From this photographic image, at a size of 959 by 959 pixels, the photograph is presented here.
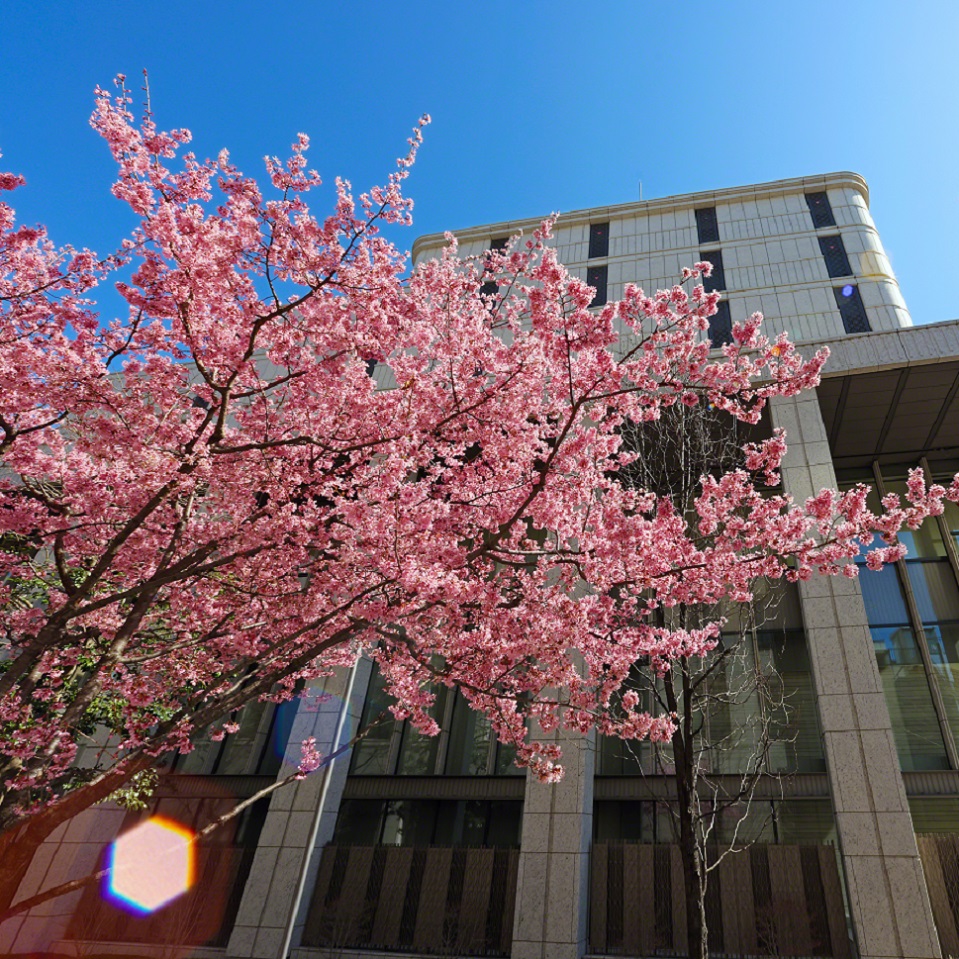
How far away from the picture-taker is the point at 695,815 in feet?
29.6

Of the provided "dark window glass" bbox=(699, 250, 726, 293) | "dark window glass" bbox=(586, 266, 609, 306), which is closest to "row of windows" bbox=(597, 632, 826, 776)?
"dark window glass" bbox=(699, 250, 726, 293)

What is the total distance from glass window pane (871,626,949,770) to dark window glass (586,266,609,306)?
14.5 metres

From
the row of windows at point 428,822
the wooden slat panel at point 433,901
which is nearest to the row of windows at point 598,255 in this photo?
the row of windows at point 428,822

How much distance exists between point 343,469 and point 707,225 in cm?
2201

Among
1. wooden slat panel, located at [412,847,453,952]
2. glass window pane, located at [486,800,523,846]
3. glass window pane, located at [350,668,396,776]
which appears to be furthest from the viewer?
glass window pane, located at [350,668,396,776]

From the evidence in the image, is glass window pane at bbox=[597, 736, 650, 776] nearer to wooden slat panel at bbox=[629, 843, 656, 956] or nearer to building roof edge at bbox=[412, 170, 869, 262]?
wooden slat panel at bbox=[629, 843, 656, 956]

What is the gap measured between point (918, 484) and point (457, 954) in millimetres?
11559

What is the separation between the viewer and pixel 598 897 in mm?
11375

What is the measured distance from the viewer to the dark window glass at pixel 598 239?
24672mm

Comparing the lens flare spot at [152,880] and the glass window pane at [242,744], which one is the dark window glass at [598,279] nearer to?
the glass window pane at [242,744]

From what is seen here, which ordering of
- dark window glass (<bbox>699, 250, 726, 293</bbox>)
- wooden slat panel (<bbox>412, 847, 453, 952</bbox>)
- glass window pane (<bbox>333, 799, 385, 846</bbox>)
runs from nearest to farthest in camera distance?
wooden slat panel (<bbox>412, 847, 453, 952</bbox>) < glass window pane (<bbox>333, 799, 385, 846</bbox>) < dark window glass (<bbox>699, 250, 726, 293</bbox>)

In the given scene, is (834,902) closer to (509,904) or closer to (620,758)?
(620,758)

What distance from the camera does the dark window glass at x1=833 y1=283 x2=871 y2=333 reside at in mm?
19047

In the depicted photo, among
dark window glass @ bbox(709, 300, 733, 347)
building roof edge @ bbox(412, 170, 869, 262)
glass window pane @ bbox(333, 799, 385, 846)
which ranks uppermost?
building roof edge @ bbox(412, 170, 869, 262)
